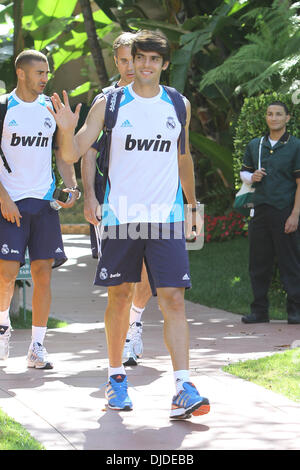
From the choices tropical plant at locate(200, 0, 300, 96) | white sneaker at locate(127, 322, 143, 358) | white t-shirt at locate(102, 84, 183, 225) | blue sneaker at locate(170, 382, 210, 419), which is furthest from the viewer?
tropical plant at locate(200, 0, 300, 96)

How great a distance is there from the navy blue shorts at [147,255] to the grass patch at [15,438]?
0.93 meters

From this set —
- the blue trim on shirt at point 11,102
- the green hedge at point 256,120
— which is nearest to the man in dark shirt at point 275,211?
the green hedge at point 256,120

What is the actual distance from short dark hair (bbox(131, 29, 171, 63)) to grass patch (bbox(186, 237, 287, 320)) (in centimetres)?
491

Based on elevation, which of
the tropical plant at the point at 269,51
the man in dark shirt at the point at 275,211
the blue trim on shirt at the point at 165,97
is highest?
the tropical plant at the point at 269,51

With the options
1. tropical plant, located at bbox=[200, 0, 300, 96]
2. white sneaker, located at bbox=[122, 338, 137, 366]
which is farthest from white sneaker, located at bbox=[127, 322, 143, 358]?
tropical plant, located at bbox=[200, 0, 300, 96]

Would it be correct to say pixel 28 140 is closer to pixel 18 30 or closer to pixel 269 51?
pixel 18 30

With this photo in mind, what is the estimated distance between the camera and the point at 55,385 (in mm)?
6207

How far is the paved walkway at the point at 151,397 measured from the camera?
4.79 metres

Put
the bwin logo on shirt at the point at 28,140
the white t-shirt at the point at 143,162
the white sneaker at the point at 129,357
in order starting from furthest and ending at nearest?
the white sneaker at the point at 129,357 < the bwin logo on shirt at the point at 28,140 < the white t-shirt at the point at 143,162

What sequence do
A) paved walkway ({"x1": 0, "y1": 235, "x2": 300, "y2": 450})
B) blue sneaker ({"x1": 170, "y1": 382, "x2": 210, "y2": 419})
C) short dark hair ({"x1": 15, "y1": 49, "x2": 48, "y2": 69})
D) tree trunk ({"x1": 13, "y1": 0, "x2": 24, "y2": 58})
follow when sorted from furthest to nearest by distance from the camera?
tree trunk ({"x1": 13, "y1": 0, "x2": 24, "y2": 58})
short dark hair ({"x1": 15, "y1": 49, "x2": 48, "y2": 69})
blue sneaker ({"x1": 170, "y1": 382, "x2": 210, "y2": 419})
paved walkway ({"x1": 0, "y1": 235, "x2": 300, "y2": 450})

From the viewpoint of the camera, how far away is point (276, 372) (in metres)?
6.44

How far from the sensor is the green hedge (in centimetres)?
1027

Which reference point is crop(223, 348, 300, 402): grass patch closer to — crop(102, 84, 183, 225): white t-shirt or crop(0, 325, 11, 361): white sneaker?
crop(102, 84, 183, 225): white t-shirt

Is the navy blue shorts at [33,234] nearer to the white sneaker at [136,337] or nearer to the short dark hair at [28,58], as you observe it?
the white sneaker at [136,337]
